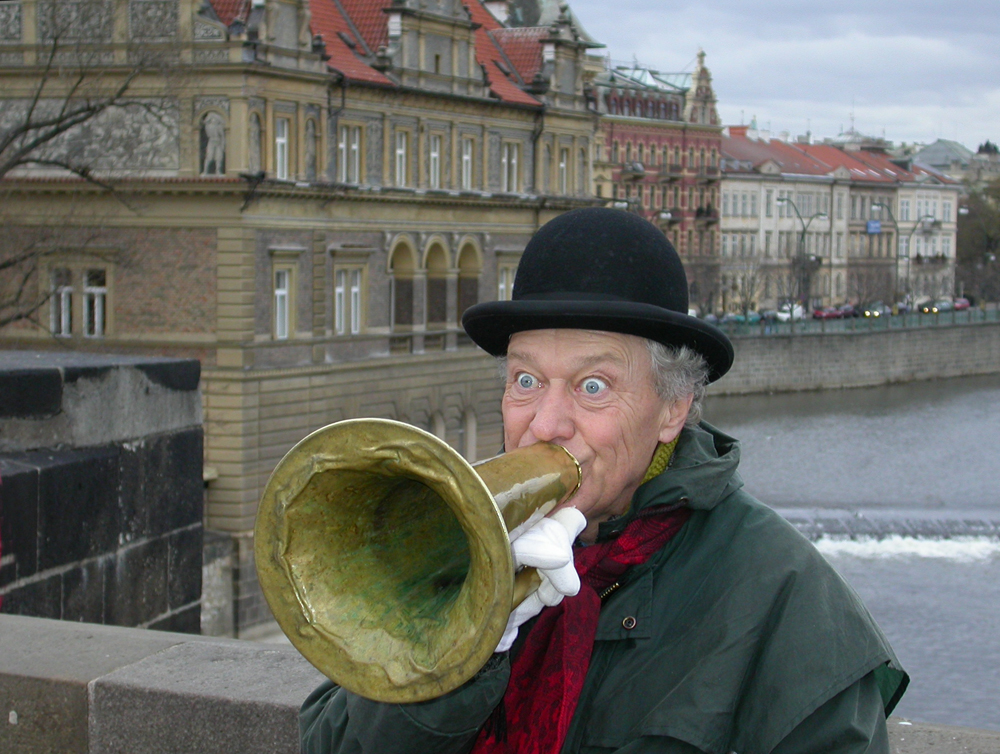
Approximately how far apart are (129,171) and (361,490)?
2823 centimetres

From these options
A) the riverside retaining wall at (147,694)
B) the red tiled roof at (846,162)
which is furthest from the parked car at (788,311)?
the riverside retaining wall at (147,694)

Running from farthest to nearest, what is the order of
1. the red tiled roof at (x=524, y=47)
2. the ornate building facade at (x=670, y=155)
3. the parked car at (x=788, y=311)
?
the parked car at (x=788, y=311), the ornate building facade at (x=670, y=155), the red tiled roof at (x=524, y=47)

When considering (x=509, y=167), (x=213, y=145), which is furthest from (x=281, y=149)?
(x=509, y=167)

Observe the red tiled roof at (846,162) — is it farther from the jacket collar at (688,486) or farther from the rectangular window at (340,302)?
the jacket collar at (688,486)

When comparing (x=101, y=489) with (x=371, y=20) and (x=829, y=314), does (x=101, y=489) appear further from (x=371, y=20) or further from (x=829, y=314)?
(x=829, y=314)

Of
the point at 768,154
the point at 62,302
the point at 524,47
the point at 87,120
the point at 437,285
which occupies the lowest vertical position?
the point at 62,302

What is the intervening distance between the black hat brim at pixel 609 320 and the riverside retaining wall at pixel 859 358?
52321 mm

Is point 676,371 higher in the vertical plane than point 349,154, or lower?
lower

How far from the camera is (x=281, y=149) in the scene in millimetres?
30938

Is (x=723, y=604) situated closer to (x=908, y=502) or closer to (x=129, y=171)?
(x=129, y=171)

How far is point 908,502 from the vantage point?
131 ft

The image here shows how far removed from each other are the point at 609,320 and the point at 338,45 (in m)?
32.4

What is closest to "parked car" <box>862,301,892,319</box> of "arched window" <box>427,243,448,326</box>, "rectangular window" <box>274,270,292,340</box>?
"arched window" <box>427,243,448,326</box>

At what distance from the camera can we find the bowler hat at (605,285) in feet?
8.38
